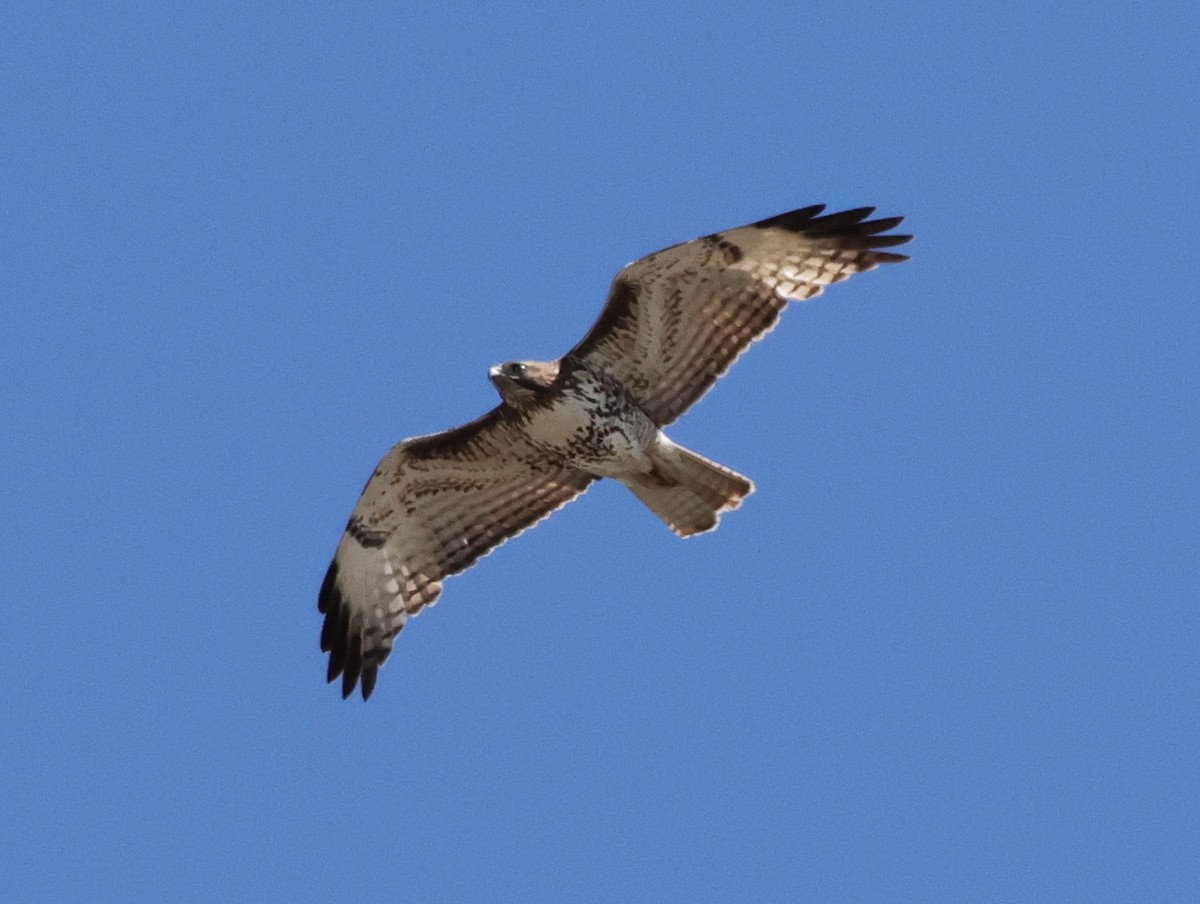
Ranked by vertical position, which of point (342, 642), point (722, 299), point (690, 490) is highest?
point (722, 299)

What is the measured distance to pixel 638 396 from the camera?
12203 mm

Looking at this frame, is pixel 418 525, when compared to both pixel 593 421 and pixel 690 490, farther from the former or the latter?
pixel 690 490

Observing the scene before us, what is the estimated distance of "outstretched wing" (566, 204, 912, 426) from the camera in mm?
11961

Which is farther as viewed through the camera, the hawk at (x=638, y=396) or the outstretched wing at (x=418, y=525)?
the outstretched wing at (x=418, y=525)

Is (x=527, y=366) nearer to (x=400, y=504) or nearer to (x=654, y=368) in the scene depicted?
(x=654, y=368)

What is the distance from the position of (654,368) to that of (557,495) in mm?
1188

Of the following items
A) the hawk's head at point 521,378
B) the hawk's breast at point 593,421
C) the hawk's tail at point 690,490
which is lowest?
the hawk's tail at point 690,490

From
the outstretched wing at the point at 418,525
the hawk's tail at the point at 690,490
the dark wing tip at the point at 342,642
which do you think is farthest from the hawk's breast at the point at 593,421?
the dark wing tip at the point at 342,642

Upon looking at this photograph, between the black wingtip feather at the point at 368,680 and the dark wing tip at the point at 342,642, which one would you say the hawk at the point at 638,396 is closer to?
the dark wing tip at the point at 342,642

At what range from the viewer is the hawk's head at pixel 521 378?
11766mm

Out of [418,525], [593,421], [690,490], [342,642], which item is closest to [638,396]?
[593,421]

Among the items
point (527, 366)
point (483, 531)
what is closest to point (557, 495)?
point (483, 531)

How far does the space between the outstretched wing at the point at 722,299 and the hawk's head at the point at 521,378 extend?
0.24m

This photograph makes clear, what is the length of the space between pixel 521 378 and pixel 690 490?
139cm
